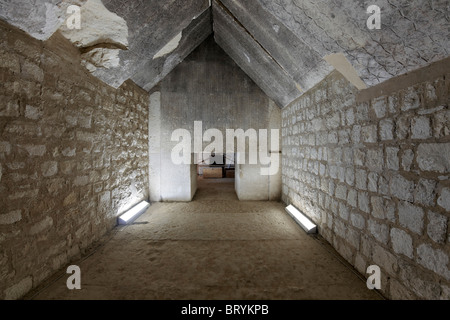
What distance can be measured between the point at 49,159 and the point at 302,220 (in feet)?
11.1

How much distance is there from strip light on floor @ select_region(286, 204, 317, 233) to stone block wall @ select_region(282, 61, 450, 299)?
0.19 metres

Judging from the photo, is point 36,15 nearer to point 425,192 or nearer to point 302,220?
point 425,192

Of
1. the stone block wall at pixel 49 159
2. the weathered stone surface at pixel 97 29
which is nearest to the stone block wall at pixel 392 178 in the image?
the weathered stone surface at pixel 97 29

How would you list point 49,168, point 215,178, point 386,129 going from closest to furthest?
point 386,129 < point 49,168 < point 215,178

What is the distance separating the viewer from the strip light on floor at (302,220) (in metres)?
2.87

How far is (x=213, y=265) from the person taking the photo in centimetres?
212

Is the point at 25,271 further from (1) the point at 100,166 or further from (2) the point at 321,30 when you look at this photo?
(2) the point at 321,30

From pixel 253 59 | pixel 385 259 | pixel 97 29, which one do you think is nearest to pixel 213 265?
pixel 385 259

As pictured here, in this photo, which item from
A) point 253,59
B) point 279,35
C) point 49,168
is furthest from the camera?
point 253,59

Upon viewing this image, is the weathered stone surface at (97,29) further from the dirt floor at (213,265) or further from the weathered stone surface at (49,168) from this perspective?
the dirt floor at (213,265)

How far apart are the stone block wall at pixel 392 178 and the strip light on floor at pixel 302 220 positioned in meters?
0.19

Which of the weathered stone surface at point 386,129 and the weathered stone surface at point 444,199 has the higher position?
the weathered stone surface at point 386,129

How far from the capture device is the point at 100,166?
2.70 metres
